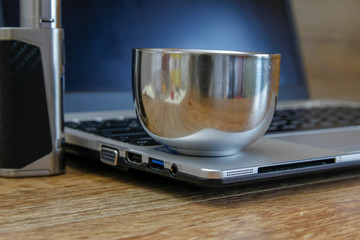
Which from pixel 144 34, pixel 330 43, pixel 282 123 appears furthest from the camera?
pixel 330 43

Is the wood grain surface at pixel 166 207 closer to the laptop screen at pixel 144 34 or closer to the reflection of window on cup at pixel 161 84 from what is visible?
the reflection of window on cup at pixel 161 84

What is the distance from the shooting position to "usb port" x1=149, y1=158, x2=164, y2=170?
455 millimetres

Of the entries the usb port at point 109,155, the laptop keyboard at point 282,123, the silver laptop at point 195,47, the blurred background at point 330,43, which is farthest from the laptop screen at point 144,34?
the blurred background at point 330,43

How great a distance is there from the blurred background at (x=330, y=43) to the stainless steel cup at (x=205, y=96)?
3.12 feet

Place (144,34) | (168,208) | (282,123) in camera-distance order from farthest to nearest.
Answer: (144,34), (282,123), (168,208)

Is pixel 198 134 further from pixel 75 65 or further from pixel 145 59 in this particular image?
pixel 75 65

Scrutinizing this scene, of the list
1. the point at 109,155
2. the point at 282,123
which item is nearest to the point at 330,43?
the point at 282,123

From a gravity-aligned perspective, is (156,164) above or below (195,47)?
below

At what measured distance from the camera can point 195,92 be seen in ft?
1.41

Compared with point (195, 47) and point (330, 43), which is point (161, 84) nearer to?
point (195, 47)

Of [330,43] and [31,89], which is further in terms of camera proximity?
[330,43]

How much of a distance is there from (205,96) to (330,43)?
1152 millimetres

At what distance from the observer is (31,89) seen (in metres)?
0.49

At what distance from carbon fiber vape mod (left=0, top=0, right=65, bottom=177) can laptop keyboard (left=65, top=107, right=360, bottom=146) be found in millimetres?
69
